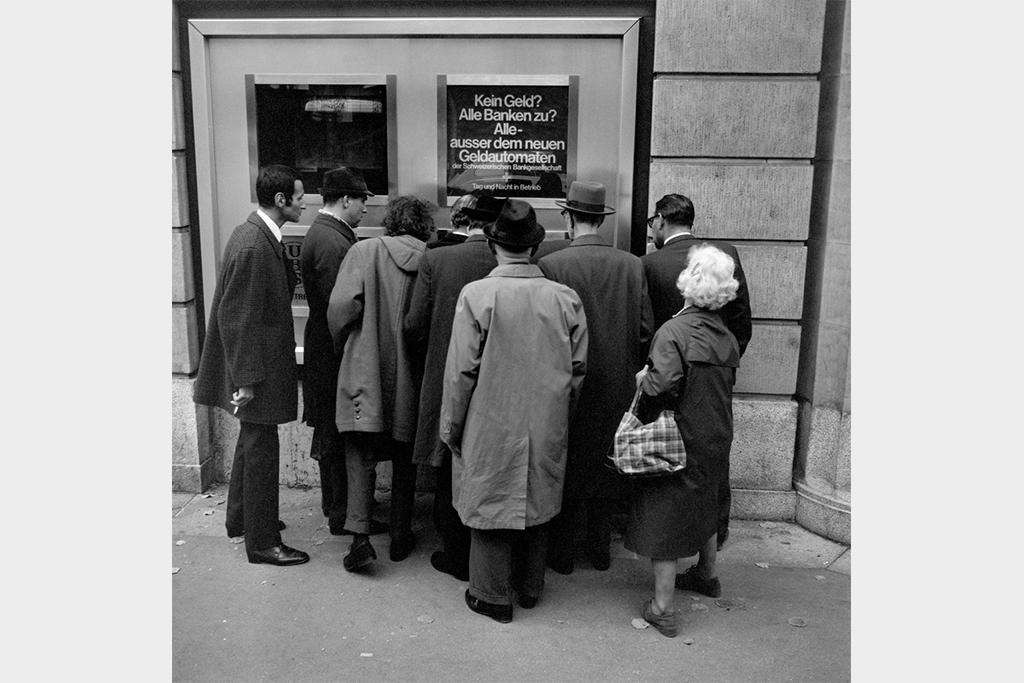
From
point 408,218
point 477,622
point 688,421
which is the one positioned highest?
point 408,218

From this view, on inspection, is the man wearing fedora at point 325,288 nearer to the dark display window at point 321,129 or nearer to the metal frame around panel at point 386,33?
the dark display window at point 321,129

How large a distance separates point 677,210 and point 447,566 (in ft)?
7.68

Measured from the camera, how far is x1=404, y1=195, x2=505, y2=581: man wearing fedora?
482cm

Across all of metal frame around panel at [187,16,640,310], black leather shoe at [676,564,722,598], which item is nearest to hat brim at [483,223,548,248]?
metal frame around panel at [187,16,640,310]

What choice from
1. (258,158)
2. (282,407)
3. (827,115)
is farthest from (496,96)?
(282,407)

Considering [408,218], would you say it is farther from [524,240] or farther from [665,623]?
[665,623]

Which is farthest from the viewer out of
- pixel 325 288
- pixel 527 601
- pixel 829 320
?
pixel 829 320

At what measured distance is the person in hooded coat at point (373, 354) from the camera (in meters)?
4.94

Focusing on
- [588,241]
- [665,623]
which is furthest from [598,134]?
[665,623]

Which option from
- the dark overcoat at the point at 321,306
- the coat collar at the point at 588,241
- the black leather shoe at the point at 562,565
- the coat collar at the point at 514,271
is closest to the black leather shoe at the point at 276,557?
the dark overcoat at the point at 321,306

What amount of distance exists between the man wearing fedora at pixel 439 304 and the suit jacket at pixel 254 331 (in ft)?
2.28

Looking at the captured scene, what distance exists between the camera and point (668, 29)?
220 inches

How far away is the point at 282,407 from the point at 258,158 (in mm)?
2031

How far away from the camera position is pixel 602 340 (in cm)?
484
